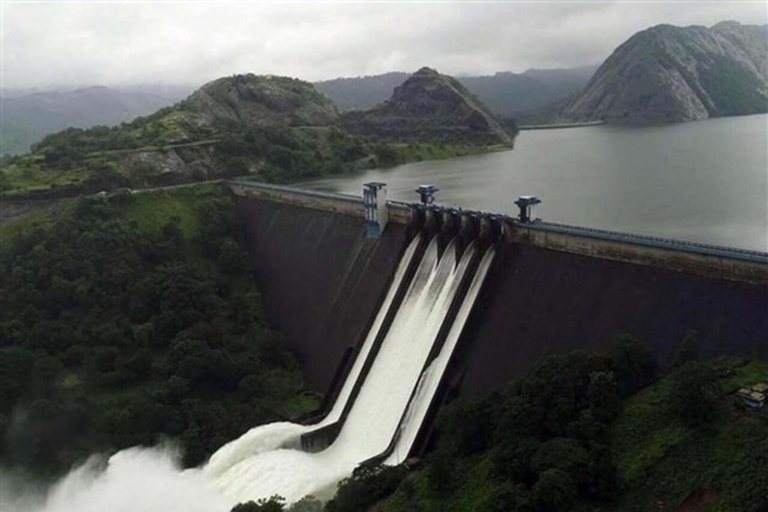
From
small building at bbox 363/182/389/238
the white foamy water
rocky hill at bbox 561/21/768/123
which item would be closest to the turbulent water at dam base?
the white foamy water

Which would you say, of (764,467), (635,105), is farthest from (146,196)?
(635,105)

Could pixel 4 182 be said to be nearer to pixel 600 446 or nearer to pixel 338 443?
pixel 338 443

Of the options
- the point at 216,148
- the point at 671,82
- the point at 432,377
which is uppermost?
the point at 671,82

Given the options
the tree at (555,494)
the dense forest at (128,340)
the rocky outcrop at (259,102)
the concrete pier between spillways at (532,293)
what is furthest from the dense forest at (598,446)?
the rocky outcrop at (259,102)

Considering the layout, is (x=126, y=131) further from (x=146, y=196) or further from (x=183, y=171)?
(x=146, y=196)

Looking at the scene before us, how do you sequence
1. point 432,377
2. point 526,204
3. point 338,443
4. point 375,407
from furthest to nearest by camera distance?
point 338,443, point 375,407, point 526,204, point 432,377

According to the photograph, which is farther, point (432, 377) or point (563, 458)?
point (432, 377)

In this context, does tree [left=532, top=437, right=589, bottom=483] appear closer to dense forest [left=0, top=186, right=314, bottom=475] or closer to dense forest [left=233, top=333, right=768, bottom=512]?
dense forest [left=233, top=333, right=768, bottom=512]

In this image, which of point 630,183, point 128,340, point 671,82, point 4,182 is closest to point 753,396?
point 128,340
